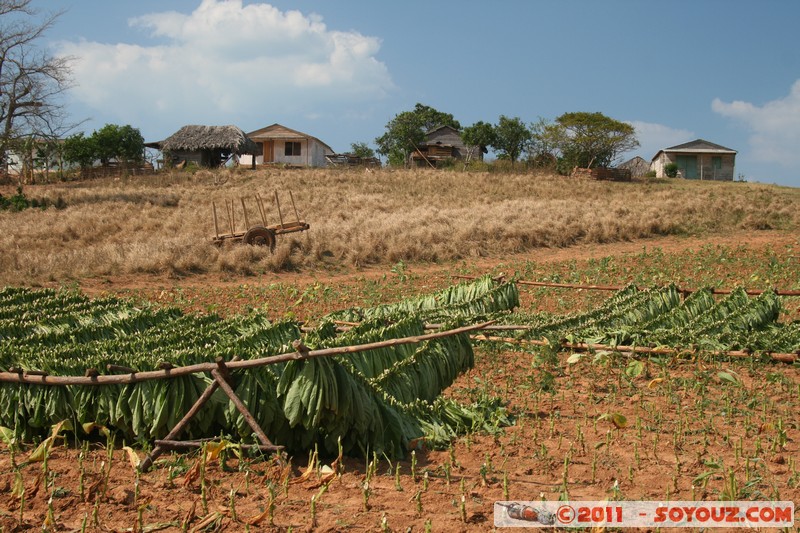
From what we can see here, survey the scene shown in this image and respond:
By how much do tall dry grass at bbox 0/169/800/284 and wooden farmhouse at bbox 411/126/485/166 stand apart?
31.7ft

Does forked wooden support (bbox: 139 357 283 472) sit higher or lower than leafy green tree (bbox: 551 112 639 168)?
lower

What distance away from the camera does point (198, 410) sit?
4289 mm

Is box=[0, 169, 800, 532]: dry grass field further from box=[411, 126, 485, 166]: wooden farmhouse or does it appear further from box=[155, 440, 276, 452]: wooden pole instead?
box=[411, 126, 485, 166]: wooden farmhouse

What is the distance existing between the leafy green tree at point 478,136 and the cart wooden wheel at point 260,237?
94.1 ft

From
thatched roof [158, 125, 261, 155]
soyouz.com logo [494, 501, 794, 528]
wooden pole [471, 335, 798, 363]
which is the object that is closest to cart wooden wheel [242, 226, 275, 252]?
wooden pole [471, 335, 798, 363]

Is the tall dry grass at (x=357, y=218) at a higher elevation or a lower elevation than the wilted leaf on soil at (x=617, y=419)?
higher

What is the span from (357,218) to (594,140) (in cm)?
2233

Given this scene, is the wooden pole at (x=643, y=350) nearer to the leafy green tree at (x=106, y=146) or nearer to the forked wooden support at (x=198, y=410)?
the forked wooden support at (x=198, y=410)

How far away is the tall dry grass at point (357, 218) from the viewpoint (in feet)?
55.9

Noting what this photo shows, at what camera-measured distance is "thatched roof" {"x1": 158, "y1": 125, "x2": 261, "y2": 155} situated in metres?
37.6

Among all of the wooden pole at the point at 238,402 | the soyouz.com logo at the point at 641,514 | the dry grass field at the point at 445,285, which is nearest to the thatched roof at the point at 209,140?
the dry grass field at the point at 445,285

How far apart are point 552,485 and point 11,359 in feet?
13.1

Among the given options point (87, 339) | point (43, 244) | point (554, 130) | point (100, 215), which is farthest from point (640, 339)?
point (554, 130)

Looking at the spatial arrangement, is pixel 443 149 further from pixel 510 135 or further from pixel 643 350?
pixel 643 350
